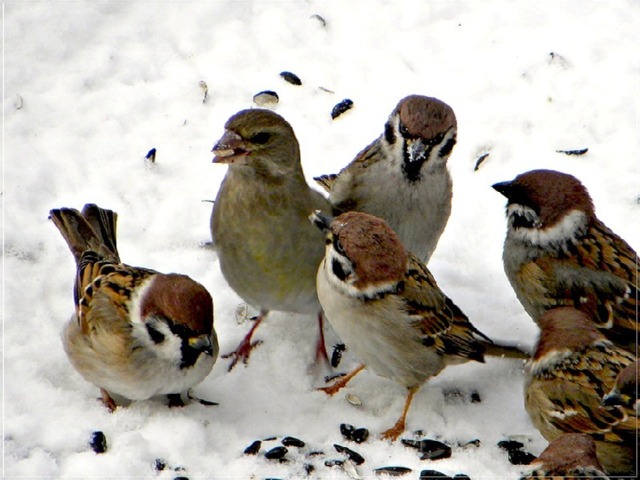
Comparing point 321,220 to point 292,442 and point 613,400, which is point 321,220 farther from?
point 613,400

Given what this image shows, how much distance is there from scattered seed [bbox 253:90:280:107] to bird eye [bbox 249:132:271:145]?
156 centimetres

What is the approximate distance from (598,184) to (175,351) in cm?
267

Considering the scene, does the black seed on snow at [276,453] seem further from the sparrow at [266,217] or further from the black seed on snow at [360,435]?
the sparrow at [266,217]

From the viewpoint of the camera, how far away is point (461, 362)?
4.34 meters

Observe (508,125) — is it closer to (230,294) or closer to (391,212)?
(391,212)

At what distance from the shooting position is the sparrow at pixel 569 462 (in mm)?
A: 3301

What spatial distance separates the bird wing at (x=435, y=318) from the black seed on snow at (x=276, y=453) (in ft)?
2.44

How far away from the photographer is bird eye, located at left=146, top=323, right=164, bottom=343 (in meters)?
3.94

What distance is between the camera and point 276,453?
392 centimetres

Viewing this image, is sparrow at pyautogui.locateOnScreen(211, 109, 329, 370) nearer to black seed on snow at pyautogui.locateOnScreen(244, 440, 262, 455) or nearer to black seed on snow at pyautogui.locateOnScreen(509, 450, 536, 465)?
black seed on snow at pyautogui.locateOnScreen(244, 440, 262, 455)

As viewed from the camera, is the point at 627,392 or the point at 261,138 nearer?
the point at 627,392

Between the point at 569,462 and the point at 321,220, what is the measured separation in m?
1.45

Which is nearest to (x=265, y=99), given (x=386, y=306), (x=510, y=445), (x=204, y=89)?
(x=204, y=89)

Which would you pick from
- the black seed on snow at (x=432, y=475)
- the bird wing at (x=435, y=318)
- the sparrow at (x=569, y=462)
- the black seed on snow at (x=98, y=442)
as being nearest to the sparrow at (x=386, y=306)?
the bird wing at (x=435, y=318)
